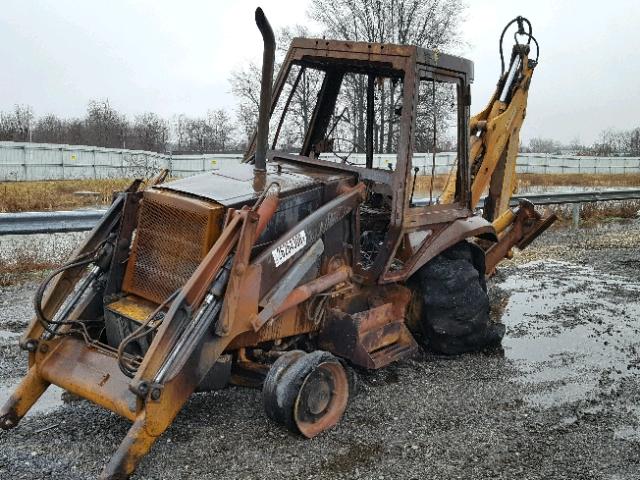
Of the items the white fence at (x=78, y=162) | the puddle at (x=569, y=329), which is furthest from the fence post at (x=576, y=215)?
the white fence at (x=78, y=162)

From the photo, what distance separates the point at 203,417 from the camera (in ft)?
14.5

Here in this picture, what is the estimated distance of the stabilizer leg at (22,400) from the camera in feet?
13.5

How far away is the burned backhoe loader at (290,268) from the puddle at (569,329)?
1.92 ft

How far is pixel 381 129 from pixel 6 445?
360cm

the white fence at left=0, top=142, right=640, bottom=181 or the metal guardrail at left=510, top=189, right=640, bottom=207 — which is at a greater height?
the white fence at left=0, top=142, right=640, bottom=181

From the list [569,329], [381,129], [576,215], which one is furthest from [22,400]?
[576,215]

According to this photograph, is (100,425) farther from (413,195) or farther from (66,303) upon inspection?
(413,195)

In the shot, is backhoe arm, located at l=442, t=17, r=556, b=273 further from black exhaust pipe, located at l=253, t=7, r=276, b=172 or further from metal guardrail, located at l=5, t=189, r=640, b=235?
metal guardrail, located at l=5, t=189, r=640, b=235

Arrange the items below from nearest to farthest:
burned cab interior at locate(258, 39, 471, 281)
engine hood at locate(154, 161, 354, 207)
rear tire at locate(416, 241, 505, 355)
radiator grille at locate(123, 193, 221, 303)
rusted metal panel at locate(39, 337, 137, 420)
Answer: rusted metal panel at locate(39, 337, 137, 420) < radiator grille at locate(123, 193, 221, 303) < engine hood at locate(154, 161, 354, 207) < burned cab interior at locate(258, 39, 471, 281) < rear tire at locate(416, 241, 505, 355)

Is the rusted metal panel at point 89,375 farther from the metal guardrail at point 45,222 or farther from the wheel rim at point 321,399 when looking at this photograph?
the metal guardrail at point 45,222

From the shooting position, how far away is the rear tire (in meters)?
5.46

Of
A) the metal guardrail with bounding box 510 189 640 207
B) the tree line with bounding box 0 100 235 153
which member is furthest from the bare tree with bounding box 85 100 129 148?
the metal guardrail with bounding box 510 189 640 207

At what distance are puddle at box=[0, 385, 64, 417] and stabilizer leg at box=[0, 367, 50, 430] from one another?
0.29 m

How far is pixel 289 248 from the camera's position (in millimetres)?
4363
